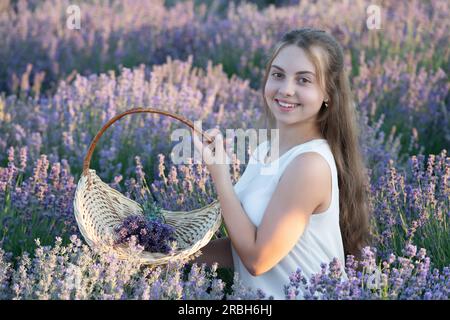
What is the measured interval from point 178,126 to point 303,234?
6.09 ft

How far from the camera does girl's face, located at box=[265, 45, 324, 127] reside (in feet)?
8.65

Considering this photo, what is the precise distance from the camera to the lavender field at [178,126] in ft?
8.01

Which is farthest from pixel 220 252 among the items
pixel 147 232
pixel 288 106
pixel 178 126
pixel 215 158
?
pixel 178 126

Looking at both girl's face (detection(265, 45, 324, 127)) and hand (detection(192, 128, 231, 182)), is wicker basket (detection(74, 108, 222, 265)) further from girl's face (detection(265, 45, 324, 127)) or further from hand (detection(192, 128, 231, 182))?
girl's face (detection(265, 45, 324, 127))

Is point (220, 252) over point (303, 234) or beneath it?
beneath

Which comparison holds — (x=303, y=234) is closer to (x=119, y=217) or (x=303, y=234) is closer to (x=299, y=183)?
(x=299, y=183)

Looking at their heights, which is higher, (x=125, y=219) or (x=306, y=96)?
(x=306, y=96)

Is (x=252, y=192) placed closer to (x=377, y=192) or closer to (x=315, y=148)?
(x=315, y=148)

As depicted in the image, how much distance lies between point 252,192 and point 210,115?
6.01ft

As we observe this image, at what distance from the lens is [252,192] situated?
2.71m

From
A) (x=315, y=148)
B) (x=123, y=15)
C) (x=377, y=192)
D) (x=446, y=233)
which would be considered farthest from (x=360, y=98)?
(x=123, y=15)

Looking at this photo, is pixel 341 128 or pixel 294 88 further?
pixel 341 128

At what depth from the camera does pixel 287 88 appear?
8.61 ft

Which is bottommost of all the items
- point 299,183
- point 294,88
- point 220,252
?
point 220,252
